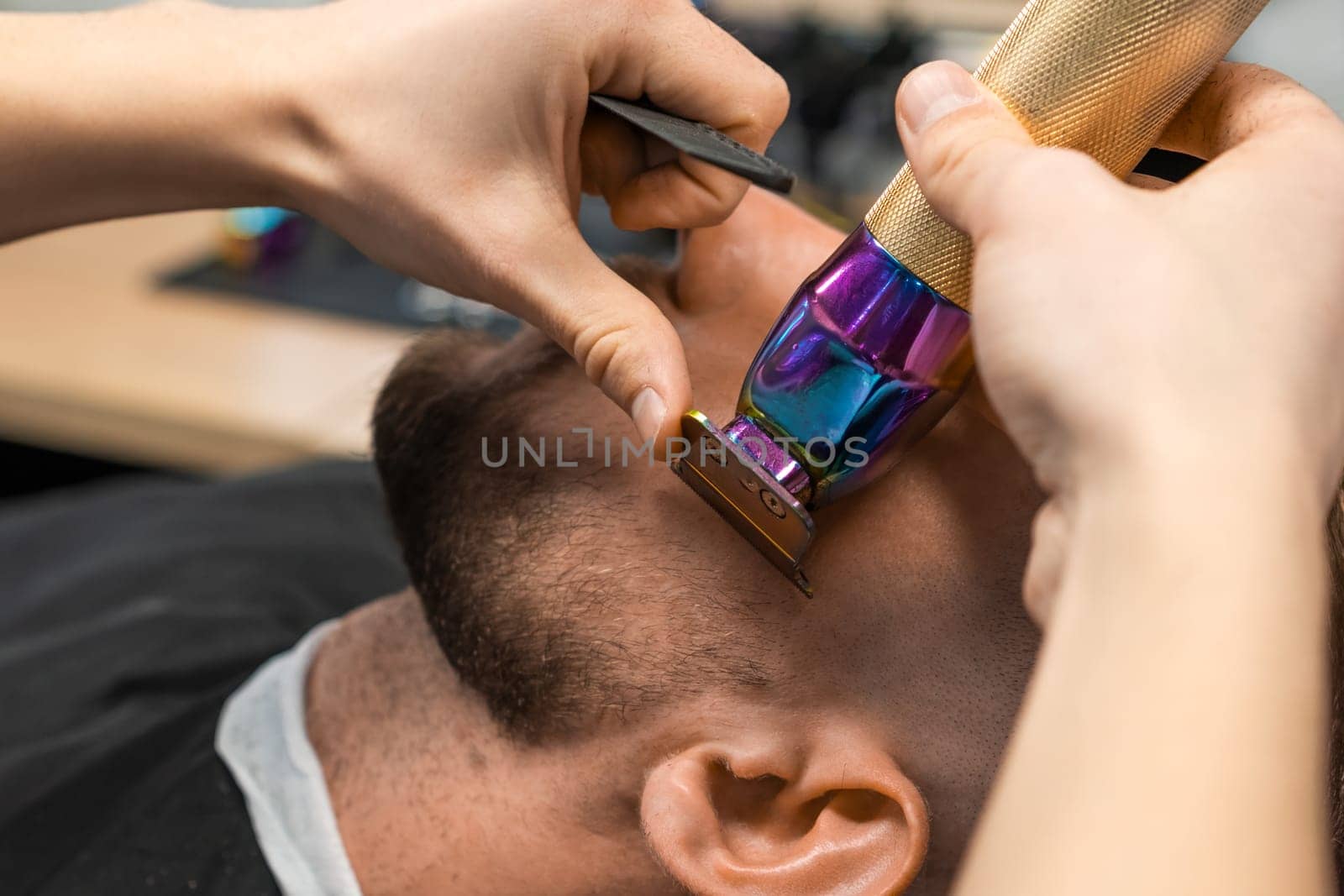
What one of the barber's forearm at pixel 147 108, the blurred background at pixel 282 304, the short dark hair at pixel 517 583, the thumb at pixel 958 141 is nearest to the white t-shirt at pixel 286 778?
the short dark hair at pixel 517 583

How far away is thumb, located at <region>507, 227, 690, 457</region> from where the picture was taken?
0.63 m

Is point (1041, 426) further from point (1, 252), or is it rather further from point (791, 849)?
point (1, 252)

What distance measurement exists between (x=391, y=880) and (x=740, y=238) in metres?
0.54

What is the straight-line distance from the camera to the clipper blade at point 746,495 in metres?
0.57

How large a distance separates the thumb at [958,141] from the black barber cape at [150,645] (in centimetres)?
70

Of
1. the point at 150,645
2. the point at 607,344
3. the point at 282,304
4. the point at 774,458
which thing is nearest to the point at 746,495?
the point at 774,458

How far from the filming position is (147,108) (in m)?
0.77

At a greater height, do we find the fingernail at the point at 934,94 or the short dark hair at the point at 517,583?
the fingernail at the point at 934,94

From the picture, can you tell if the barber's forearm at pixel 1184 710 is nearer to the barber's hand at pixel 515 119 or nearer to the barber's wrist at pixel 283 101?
the barber's hand at pixel 515 119

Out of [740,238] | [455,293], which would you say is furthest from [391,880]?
[740,238]

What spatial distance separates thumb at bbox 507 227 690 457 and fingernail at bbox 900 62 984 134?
0.20m

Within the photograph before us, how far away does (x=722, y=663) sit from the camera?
2.30 feet

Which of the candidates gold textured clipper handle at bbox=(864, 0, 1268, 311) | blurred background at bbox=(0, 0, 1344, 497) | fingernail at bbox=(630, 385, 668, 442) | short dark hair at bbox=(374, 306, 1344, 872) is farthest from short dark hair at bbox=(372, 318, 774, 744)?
blurred background at bbox=(0, 0, 1344, 497)

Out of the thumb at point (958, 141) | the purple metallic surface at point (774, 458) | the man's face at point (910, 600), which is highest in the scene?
the thumb at point (958, 141)
